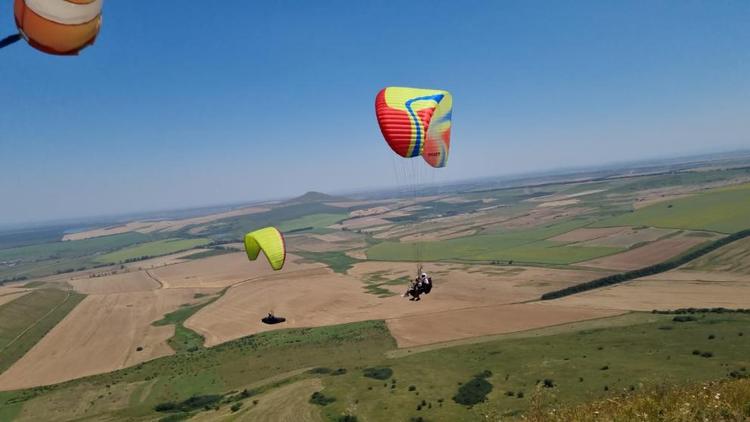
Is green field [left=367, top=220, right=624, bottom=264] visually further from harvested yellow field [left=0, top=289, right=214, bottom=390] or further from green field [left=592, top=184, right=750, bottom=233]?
harvested yellow field [left=0, top=289, right=214, bottom=390]

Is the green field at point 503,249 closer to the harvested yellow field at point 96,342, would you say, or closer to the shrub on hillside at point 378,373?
the shrub on hillside at point 378,373

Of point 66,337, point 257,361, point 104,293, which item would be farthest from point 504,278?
point 104,293

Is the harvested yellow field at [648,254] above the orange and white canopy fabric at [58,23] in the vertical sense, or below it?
below

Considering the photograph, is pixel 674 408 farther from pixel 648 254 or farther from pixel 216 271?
pixel 216 271

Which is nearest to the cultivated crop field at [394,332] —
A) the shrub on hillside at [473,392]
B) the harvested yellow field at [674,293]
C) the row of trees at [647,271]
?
the shrub on hillside at [473,392]

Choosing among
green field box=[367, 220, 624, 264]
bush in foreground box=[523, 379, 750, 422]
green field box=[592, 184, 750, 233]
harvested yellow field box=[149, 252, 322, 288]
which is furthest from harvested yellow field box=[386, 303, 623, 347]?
green field box=[592, 184, 750, 233]

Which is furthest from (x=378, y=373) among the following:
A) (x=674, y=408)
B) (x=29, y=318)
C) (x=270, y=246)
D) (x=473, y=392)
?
(x=29, y=318)
